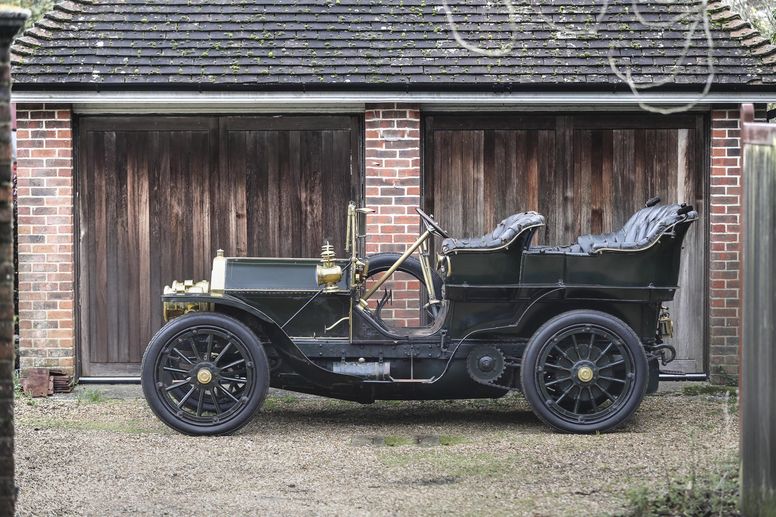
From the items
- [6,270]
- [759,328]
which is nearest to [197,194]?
[6,270]

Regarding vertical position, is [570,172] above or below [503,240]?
above

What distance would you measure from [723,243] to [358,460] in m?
4.40

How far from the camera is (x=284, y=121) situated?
1019cm

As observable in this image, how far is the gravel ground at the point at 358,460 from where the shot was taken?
6191 mm

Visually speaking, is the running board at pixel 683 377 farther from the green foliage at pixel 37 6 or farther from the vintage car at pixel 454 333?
the green foliage at pixel 37 6

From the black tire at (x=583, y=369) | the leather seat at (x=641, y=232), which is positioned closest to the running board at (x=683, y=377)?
the leather seat at (x=641, y=232)

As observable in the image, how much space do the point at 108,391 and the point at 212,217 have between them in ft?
5.82

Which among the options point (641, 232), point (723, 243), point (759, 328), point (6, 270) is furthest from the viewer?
point (723, 243)

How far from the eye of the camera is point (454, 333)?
8148 millimetres

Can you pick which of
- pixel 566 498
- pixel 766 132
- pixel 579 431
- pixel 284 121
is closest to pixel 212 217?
pixel 284 121

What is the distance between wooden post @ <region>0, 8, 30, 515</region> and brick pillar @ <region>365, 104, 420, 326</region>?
5261 millimetres

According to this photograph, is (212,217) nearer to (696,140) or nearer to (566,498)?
(696,140)

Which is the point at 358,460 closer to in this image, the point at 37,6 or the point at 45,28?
the point at 45,28

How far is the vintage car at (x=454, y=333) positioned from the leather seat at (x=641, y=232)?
0.05 feet
